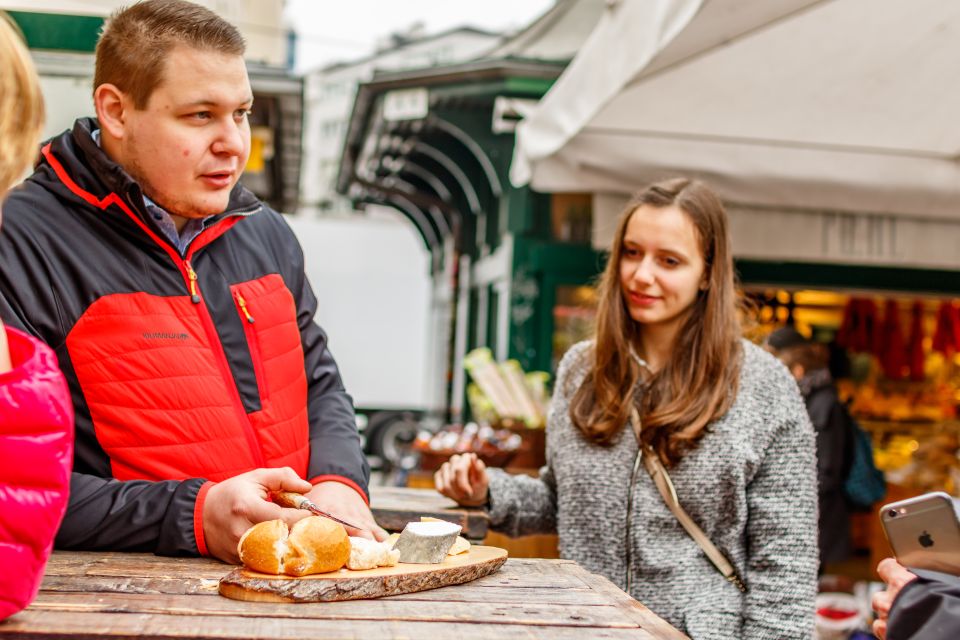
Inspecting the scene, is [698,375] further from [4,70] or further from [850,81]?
[850,81]

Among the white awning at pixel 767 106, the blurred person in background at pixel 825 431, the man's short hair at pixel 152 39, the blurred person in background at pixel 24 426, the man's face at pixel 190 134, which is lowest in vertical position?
the blurred person in background at pixel 825 431

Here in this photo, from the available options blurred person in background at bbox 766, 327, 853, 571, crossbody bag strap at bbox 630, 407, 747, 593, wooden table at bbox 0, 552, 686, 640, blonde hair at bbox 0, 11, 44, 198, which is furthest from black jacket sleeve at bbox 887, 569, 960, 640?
blurred person in background at bbox 766, 327, 853, 571

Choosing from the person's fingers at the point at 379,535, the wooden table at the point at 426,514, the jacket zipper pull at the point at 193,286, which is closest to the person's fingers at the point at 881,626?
the wooden table at the point at 426,514

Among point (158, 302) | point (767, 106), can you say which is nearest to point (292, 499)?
point (158, 302)

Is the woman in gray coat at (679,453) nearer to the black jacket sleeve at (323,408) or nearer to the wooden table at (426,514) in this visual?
the wooden table at (426,514)

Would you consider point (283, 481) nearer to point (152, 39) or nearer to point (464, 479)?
point (152, 39)

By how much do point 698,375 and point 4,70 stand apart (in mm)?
1858

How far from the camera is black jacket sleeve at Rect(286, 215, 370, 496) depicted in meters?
2.07

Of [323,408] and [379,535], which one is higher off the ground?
[323,408]

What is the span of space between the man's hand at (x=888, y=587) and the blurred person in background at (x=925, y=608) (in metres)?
0.02

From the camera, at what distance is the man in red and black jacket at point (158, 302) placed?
68.7 inches

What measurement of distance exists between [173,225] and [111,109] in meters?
0.25

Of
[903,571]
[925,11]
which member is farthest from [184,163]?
[925,11]

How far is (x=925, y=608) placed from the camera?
174cm
